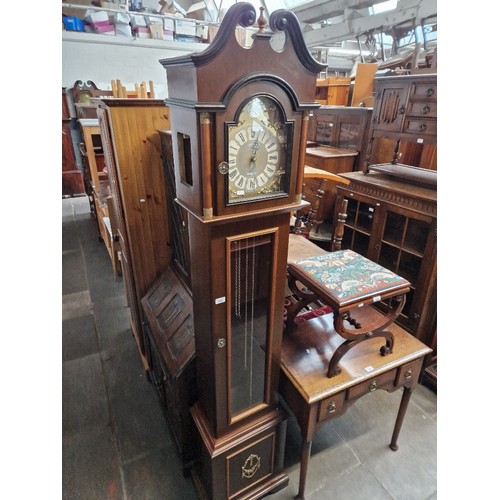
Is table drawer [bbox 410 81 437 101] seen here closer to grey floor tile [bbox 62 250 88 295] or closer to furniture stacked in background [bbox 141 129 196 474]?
furniture stacked in background [bbox 141 129 196 474]

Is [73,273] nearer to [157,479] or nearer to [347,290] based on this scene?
[157,479]

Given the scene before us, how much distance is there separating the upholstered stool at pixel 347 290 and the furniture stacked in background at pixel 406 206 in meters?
0.68

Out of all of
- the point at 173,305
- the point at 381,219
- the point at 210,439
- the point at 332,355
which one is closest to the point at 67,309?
the point at 173,305

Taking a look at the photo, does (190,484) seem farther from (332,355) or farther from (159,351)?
(332,355)

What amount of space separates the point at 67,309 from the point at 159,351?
1.80 m

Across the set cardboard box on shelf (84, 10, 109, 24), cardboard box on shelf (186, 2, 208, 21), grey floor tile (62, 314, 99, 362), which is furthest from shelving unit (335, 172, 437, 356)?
cardboard box on shelf (84, 10, 109, 24)

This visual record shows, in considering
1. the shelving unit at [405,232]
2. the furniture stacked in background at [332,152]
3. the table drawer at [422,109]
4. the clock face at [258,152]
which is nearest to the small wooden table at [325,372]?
the shelving unit at [405,232]

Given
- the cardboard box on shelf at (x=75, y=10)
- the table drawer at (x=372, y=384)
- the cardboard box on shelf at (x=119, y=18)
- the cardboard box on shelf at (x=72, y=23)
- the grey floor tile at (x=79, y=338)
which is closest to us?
the table drawer at (x=372, y=384)

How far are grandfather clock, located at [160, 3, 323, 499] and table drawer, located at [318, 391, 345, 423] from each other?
0.65 feet

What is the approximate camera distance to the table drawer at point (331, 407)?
4.70 ft

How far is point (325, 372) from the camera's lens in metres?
1.49

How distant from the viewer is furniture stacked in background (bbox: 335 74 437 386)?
2.05 m

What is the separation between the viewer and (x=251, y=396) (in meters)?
1.46

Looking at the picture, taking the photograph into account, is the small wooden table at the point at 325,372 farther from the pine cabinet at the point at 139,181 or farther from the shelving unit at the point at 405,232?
the pine cabinet at the point at 139,181
